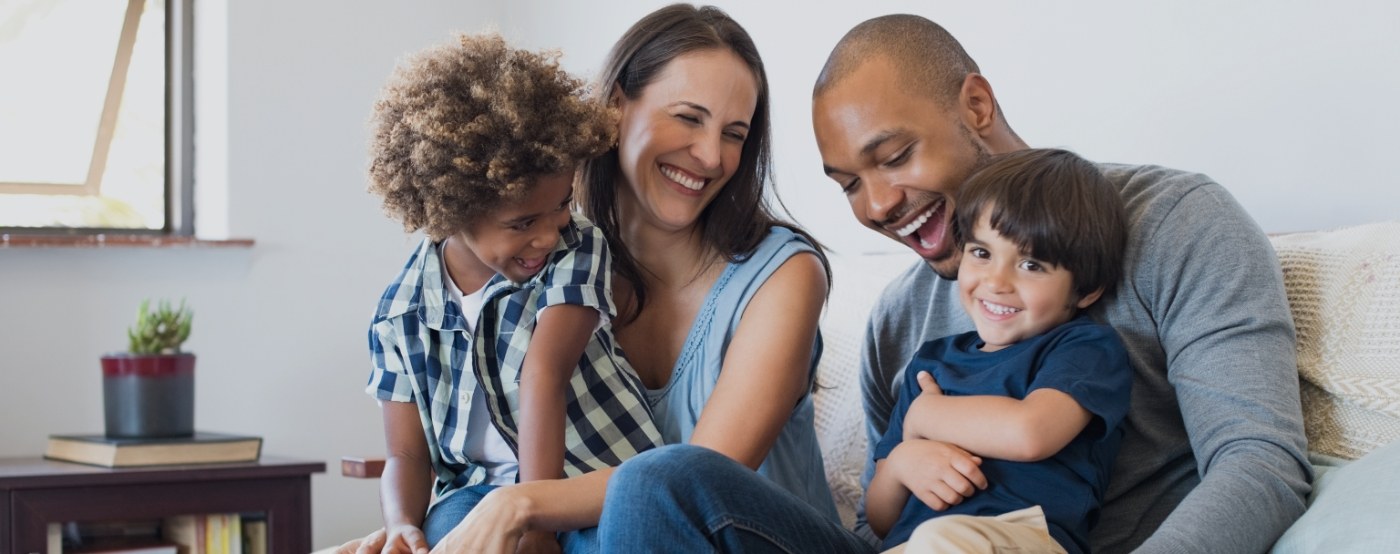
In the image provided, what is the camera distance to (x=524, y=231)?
5.07 ft

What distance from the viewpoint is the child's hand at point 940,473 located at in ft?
4.28

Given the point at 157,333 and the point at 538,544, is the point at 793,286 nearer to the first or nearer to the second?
the point at 538,544

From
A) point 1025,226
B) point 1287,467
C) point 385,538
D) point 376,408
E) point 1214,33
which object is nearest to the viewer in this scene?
point 1287,467

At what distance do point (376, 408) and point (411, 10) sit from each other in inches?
41.0

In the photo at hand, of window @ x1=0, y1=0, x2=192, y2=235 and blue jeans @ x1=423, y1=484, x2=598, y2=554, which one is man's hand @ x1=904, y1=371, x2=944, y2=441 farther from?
window @ x1=0, y1=0, x2=192, y2=235

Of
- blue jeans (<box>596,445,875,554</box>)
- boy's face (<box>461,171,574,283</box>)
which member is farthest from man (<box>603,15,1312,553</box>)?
boy's face (<box>461,171,574,283</box>)

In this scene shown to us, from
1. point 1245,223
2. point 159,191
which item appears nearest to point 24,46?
point 159,191

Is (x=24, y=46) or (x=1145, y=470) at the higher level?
(x=24, y=46)

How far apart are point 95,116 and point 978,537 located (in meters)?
2.83

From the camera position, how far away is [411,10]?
3600mm

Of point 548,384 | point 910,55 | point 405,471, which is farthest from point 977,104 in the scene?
point 405,471

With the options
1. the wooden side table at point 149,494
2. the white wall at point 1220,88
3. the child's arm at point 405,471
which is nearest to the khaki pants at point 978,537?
the child's arm at point 405,471

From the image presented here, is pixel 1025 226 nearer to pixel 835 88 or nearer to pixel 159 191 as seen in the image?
pixel 835 88

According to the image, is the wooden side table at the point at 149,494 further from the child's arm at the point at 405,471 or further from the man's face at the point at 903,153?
the man's face at the point at 903,153
